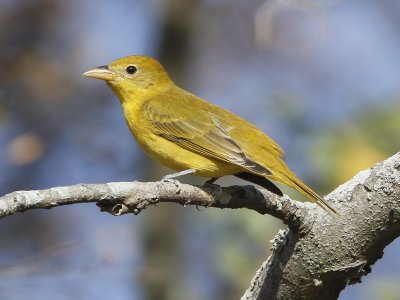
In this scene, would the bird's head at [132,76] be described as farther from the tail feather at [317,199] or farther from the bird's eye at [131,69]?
the tail feather at [317,199]

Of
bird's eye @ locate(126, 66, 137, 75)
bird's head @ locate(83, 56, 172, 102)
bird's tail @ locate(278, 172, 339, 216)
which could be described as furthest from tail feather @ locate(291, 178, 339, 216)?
bird's eye @ locate(126, 66, 137, 75)

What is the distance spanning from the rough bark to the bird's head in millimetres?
2021

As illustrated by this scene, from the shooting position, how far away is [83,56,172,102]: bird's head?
5559mm

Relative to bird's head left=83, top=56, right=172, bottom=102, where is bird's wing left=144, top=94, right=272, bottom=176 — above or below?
below

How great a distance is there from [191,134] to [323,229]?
1.49 meters

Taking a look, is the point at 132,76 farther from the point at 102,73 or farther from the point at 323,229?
the point at 323,229

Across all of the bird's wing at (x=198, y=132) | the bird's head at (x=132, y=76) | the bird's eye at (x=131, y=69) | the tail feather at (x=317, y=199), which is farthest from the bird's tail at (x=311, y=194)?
the bird's eye at (x=131, y=69)

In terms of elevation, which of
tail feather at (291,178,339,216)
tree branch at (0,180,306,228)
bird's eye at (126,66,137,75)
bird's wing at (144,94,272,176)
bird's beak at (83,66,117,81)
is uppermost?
bird's eye at (126,66,137,75)

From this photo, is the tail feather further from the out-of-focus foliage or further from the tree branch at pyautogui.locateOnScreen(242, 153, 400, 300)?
the out-of-focus foliage

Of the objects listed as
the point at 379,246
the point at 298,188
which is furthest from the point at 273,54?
the point at 379,246

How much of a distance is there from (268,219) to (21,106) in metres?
3.58

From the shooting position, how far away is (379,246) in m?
3.49

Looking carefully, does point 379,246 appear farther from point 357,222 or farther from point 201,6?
point 201,6

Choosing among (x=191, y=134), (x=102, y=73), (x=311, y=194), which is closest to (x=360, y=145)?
(x=191, y=134)
